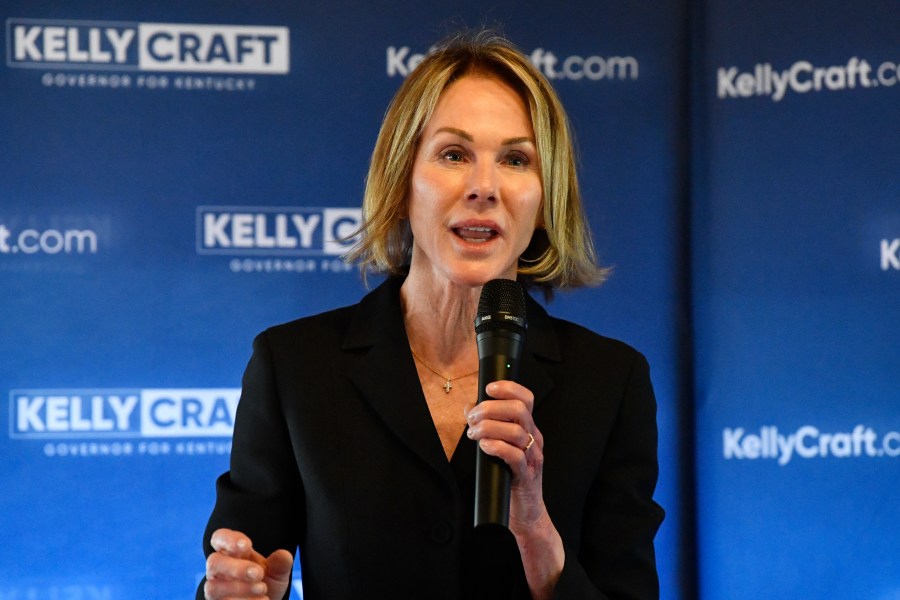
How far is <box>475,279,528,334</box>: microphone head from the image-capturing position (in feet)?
3.96

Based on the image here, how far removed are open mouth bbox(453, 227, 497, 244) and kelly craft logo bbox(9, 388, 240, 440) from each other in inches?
53.2

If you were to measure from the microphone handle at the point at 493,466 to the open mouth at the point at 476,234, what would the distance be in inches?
12.2

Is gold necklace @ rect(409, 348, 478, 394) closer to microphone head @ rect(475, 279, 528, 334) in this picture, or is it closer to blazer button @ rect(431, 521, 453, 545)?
blazer button @ rect(431, 521, 453, 545)

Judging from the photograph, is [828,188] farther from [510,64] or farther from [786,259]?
[510,64]

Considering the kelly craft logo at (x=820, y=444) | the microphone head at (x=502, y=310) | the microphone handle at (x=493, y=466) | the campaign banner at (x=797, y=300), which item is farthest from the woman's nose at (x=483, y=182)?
the kelly craft logo at (x=820, y=444)

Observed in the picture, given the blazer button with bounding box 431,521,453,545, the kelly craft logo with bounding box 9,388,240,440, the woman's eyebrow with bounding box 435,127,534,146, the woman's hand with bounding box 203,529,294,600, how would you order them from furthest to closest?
the kelly craft logo with bounding box 9,388,240,440, the woman's eyebrow with bounding box 435,127,534,146, the blazer button with bounding box 431,521,453,545, the woman's hand with bounding box 203,529,294,600

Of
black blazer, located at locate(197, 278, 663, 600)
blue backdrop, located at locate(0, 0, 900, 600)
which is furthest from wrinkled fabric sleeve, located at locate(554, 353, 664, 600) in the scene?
blue backdrop, located at locate(0, 0, 900, 600)

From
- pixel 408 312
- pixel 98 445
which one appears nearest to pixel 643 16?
pixel 408 312

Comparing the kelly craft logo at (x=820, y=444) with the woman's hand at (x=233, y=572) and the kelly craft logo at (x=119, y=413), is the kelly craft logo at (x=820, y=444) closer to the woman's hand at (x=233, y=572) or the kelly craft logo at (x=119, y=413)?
the kelly craft logo at (x=119, y=413)

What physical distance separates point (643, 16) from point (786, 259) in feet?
2.59

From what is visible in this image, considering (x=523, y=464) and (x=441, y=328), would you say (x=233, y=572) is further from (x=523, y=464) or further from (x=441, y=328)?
(x=441, y=328)

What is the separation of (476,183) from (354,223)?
4.46 feet

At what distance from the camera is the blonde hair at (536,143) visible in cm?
157

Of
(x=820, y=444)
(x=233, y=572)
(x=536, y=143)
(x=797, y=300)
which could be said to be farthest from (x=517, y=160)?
(x=820, y=444)
